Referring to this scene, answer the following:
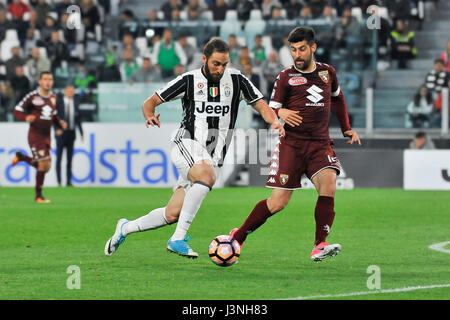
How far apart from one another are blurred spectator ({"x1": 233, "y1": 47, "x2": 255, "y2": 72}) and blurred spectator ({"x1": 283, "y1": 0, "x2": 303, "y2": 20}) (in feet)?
5.04

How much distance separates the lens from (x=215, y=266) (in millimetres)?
8578

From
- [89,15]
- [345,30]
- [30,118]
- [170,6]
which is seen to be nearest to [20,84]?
[89,15]

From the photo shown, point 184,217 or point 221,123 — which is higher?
point 221,123

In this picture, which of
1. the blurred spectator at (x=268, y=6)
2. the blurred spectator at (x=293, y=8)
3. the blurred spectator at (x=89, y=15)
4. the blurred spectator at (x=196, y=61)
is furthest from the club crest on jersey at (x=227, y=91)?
the blurred spectator at (x=89, y=15)

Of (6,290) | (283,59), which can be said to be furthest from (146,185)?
(6,290)

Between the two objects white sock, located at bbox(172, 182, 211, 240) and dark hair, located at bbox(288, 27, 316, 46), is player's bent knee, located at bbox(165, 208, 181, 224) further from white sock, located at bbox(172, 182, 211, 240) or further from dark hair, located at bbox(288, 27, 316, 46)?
dark hair, located at bbox(288, 27, 316, 46)

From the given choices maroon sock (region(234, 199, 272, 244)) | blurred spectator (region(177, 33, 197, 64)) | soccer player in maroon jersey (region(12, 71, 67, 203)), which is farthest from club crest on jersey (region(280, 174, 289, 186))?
blurred spectator (region(177, 33, 197, 64))

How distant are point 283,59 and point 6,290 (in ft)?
46.4

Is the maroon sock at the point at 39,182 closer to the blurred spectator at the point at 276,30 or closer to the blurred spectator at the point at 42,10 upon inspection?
the blurred spectator at the point at 276,30

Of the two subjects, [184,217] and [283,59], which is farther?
[283,59]

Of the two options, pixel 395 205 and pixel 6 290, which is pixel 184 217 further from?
pixel 395 205

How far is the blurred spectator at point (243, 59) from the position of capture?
20406 mm

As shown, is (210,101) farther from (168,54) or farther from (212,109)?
(168,54)
